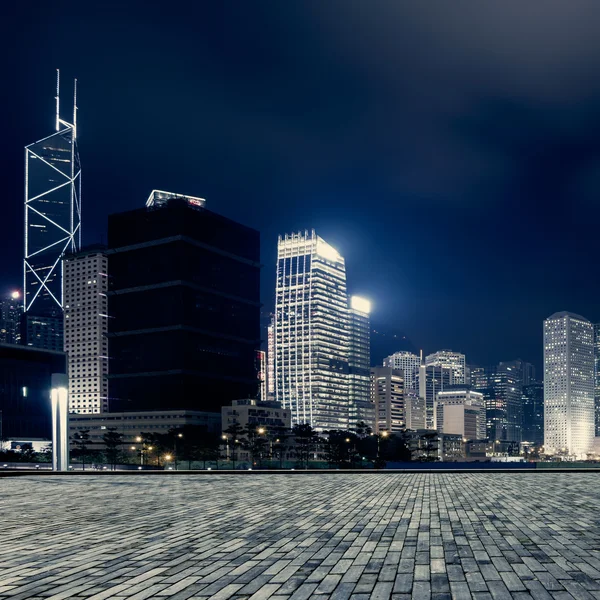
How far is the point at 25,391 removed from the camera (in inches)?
6826

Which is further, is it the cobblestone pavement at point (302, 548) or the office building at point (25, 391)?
the office building at point (25, 391)

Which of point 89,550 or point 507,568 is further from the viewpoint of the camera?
→ point 89,550

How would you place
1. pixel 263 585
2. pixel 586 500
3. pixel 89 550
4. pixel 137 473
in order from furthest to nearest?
pixel 137 473, pixel 586 500, pixel 89 550, pixel 263 585

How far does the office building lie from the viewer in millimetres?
167500

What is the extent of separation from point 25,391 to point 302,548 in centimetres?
17411

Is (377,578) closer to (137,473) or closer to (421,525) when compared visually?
(421,525)

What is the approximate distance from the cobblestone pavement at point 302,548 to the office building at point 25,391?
15584cm

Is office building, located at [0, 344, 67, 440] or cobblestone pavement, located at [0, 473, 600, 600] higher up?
cobblestone pavement, located at [0, 473, 600, 600]

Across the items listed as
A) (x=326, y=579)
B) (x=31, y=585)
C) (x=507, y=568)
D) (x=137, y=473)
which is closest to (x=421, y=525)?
(x=507, y=568)

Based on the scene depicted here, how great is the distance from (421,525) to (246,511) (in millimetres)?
5559

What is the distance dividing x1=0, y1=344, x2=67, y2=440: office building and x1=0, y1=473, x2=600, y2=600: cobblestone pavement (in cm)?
15584

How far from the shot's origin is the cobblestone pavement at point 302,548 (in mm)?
9648

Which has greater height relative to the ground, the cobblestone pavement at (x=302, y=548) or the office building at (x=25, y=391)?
the cobblestone pavement at (x=302, y=548)

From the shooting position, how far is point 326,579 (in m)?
10.2
